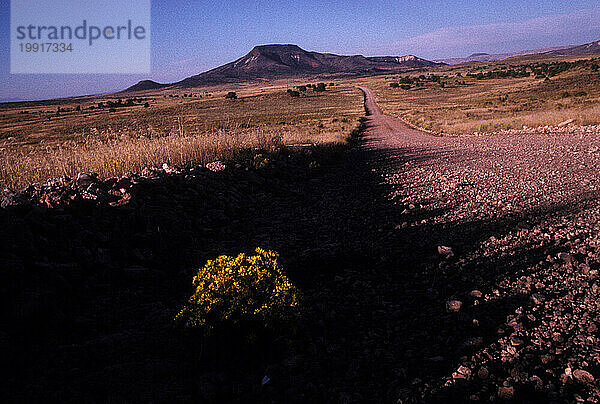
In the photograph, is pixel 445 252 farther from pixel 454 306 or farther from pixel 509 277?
pixel 454 306

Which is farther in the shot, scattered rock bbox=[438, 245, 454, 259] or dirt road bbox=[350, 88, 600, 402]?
scattered rock bbox=[438, 245, 454, 259]

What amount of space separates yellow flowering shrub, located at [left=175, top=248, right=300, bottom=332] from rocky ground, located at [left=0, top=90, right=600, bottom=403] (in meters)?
0.23

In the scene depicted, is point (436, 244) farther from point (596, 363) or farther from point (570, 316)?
point (596, 363)

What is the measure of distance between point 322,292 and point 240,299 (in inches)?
48.3

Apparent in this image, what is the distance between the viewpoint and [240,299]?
2.98 metres

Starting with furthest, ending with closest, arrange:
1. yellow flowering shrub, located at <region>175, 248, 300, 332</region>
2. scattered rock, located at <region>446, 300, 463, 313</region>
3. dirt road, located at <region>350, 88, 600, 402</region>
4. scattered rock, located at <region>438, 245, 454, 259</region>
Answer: scattered rock, located at <region>438, 245, 454, 259</region>
scattered rock, located at <region>446, 300, 463, 313</region>
yellow flowering shrub, located at <region>175, 248, 300, 332</region>
dirt road, located at <region>350, 88, 600, 402</region>

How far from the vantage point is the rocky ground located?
251 centimetres

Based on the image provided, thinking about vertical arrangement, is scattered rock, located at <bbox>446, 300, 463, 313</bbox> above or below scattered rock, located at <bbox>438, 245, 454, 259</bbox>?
below

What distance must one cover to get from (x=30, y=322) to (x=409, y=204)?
611 centimetres

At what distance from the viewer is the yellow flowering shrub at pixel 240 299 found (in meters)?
2.92

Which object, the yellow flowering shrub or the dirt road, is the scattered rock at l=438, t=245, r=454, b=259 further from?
the yellow flowering shrub

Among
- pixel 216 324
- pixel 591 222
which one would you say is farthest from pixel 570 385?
pixel 591 222

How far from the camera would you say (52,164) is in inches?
284

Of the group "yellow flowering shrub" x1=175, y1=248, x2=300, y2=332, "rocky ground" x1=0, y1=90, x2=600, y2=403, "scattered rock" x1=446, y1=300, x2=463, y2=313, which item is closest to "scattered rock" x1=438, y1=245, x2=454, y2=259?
"rocky ground" x1=0, y1=90, x2=600, y2=403
